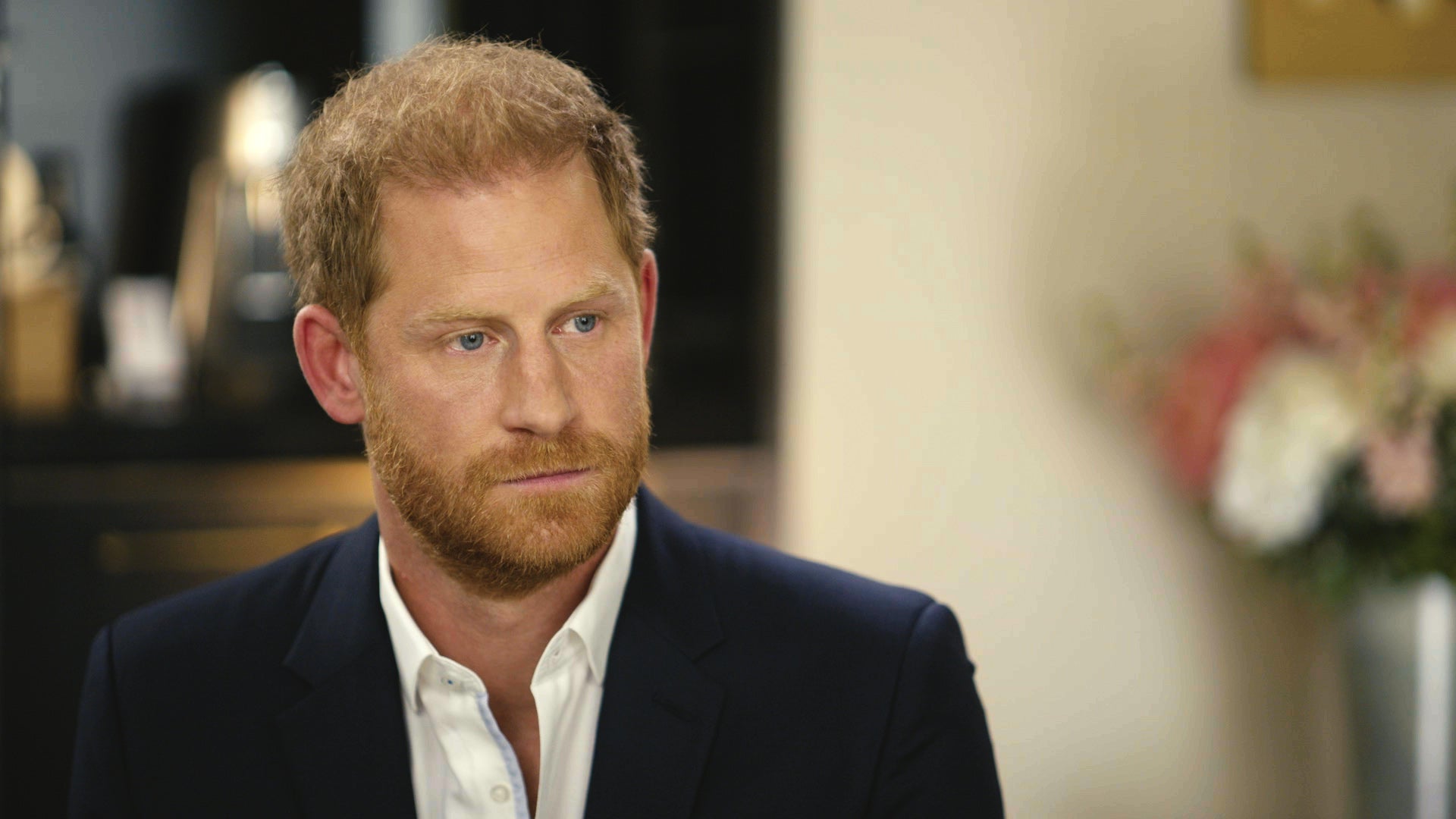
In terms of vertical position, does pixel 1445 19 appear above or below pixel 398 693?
above

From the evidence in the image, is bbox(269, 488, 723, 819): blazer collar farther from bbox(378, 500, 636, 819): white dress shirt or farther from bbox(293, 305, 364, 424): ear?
bbox(293, 305, 364, 424): ear

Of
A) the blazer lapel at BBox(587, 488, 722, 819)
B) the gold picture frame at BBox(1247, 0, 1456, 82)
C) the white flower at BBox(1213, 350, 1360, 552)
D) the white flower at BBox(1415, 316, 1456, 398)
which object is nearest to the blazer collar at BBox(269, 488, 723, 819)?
the blazer lapel at BBox(587, 488, 722, 819)

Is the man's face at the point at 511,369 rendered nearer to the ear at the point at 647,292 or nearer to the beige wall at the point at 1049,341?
the ear at the point at 647,292

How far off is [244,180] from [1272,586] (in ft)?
5.95

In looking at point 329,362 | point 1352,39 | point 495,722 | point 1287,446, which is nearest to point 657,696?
point 495,722

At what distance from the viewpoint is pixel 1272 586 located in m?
2.30

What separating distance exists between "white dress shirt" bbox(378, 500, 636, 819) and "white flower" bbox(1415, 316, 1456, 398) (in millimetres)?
1247

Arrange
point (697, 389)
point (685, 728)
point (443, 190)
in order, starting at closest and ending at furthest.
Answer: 1. point (443, 190)
2. point (685, 728)
3. point (697, 389)

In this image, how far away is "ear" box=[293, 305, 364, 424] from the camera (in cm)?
106

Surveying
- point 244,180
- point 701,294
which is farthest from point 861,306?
point 244,180

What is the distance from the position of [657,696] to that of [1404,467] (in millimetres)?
1220

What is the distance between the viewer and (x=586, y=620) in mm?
1062

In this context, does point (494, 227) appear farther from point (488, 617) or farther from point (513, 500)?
point (488, 617)

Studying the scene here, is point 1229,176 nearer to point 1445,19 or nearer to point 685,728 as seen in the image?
point 1445,19
